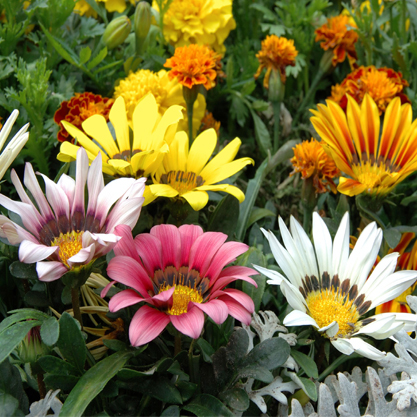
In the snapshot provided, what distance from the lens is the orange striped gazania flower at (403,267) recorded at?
0.92 m

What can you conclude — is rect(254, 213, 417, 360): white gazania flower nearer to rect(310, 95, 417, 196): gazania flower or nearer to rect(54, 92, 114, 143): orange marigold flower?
rect(310, 95, 417, 196): gazania flower

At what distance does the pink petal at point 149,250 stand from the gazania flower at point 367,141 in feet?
1.17

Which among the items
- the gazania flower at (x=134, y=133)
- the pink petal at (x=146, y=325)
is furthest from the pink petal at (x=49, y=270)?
the gazania flower at (x=134, y=133)

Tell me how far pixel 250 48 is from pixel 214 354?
1024mm

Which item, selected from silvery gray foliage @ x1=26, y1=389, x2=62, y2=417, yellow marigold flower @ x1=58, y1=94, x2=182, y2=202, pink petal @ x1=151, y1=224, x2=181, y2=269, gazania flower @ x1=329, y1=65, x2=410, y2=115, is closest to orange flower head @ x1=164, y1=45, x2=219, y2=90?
yellow marigold flower @ x1=58, y1=94, x2=182, y2=202

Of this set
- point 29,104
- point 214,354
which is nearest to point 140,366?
point 214,354

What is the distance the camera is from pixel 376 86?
43.0 inches

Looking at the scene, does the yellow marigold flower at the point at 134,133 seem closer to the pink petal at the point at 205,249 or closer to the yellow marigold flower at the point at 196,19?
the pink petal at the point at 205,249

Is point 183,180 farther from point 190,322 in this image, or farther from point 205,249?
point 190,322

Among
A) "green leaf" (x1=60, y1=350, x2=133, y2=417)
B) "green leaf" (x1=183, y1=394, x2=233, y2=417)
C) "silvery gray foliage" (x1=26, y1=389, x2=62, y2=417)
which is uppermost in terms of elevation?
"green leaf" (x1=60, y1=350, x2=133, y2=417)

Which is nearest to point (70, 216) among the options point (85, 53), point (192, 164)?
point (192, 164)

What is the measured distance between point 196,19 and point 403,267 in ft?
2.56

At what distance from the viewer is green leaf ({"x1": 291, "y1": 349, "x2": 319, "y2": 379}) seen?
67cm

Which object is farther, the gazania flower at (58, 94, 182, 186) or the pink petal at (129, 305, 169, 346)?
the gazania flower at (58, 94, 182, 186)
